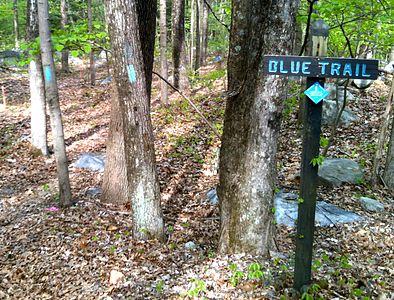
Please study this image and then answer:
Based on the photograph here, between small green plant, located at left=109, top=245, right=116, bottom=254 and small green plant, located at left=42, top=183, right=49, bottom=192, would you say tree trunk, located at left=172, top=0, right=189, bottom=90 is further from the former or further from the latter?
small green plant, located at left=109, top=245, right=116, bottom=254

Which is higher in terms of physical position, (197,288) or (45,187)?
(197,288)

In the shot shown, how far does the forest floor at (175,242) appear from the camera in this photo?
165 inches

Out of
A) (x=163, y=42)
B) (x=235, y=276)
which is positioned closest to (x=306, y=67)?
(x=235, y=276)

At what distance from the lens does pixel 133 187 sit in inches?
194

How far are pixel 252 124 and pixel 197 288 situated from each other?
2.04 metres

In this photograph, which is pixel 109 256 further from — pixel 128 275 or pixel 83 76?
pixel 83 76

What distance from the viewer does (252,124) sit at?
13.9 ft

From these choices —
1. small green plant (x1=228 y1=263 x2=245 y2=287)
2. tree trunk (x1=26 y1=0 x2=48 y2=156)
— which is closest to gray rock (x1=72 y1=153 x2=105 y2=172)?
tree trunk (x1=26 y1=0 x2=48 y2=156)

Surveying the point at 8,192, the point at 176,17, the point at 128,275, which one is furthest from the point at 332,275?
the point at 176,17

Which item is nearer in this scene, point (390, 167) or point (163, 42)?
point (390, 167)

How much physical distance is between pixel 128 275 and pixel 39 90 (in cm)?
655

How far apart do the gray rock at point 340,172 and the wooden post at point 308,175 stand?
11.9 ft

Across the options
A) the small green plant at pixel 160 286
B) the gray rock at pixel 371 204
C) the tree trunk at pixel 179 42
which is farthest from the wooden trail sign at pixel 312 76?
the tree trunk at pixel 179 42

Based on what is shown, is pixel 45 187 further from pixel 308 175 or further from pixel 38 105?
pixel 308 175
